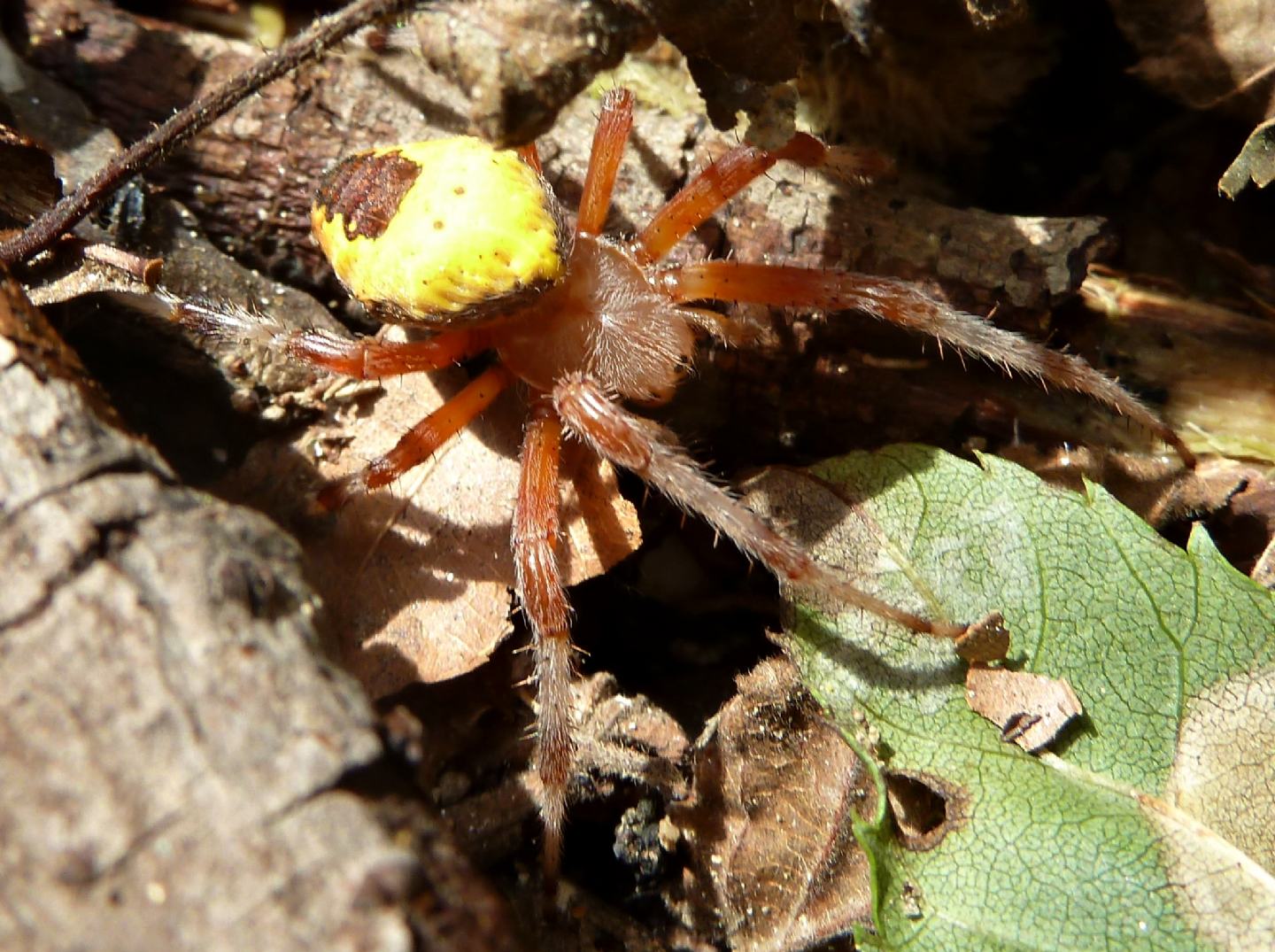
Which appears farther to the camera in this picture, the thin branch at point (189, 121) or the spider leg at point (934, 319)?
the spider leg at point (934, 319)

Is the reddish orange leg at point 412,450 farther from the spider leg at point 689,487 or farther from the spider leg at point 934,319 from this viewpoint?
the spider leg at point 934,319

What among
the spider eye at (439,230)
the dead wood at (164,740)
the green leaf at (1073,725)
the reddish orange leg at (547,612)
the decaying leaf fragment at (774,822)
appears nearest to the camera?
the dead wood at (164,740)

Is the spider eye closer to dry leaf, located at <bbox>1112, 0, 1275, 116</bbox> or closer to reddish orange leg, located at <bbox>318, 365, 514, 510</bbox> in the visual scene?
reddish orange leg, located at <bbox>318, 365, 514, 510</bbox>

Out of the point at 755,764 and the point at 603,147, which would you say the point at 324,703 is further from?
the point at 603,147

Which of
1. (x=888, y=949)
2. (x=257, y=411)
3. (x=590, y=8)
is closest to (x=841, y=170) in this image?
(x=590, y=8)

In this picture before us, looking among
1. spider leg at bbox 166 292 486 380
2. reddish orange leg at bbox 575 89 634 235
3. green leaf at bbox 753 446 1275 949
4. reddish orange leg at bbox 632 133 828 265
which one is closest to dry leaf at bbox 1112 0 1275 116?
reddish orange leg at bbox 632 133 828 265

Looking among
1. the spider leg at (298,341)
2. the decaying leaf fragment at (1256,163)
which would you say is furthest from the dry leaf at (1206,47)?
the spider leg at (298,341)
